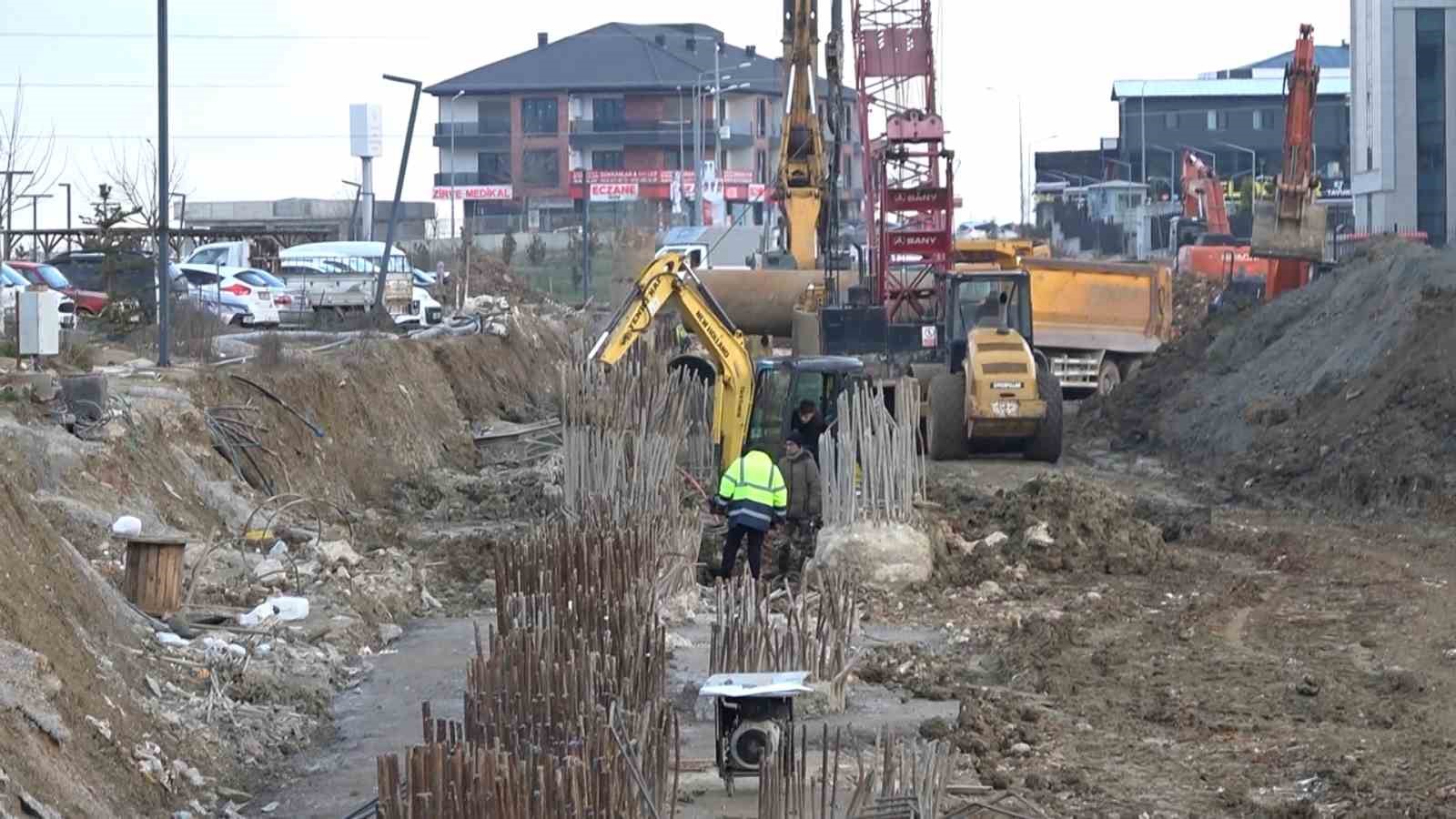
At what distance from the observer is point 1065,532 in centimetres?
2038

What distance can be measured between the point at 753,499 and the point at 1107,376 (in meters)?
19.0

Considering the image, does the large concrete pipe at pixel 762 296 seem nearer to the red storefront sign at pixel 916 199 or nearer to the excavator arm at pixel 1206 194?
the red storefront sign at pixel 916 199

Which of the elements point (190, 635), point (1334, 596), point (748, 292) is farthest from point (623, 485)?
point (748, 292)

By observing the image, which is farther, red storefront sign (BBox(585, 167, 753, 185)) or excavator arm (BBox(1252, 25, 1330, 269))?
red storefront sign (BBox(585, 167, 753, 185))

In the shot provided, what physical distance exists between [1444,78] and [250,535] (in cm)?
4264

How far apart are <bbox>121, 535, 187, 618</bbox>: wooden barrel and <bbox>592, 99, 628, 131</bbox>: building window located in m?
83.2

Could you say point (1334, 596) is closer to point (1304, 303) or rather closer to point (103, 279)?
point (1304, 303)

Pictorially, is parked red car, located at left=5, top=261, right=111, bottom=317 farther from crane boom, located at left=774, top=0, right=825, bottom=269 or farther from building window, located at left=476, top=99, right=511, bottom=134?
building window, located at left=476, top=99, right=511, bottom=134

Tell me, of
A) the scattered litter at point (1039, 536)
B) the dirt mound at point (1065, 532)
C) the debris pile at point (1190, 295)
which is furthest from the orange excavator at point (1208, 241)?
the scattered litter at point (1039, 536)

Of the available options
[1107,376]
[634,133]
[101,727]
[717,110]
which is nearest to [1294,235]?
[1107,376]

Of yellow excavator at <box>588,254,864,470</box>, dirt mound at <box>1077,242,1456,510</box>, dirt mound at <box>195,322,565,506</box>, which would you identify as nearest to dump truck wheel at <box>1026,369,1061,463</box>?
dirt mound at <box>1077,242,1456,510</box>

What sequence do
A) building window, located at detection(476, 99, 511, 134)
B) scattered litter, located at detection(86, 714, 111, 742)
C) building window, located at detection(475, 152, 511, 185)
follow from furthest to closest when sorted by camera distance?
building window, located at detection(475, 152, 511, 185)
building window, located at detection(476, 99, 511, 134)
scattered litter, located at detection(86, 714, 111, 742)

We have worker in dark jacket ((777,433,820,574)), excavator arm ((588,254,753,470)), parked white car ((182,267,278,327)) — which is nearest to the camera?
worker in dark jacket ((777,433,820,574))

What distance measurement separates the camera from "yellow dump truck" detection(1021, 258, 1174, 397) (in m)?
→ 34.5
